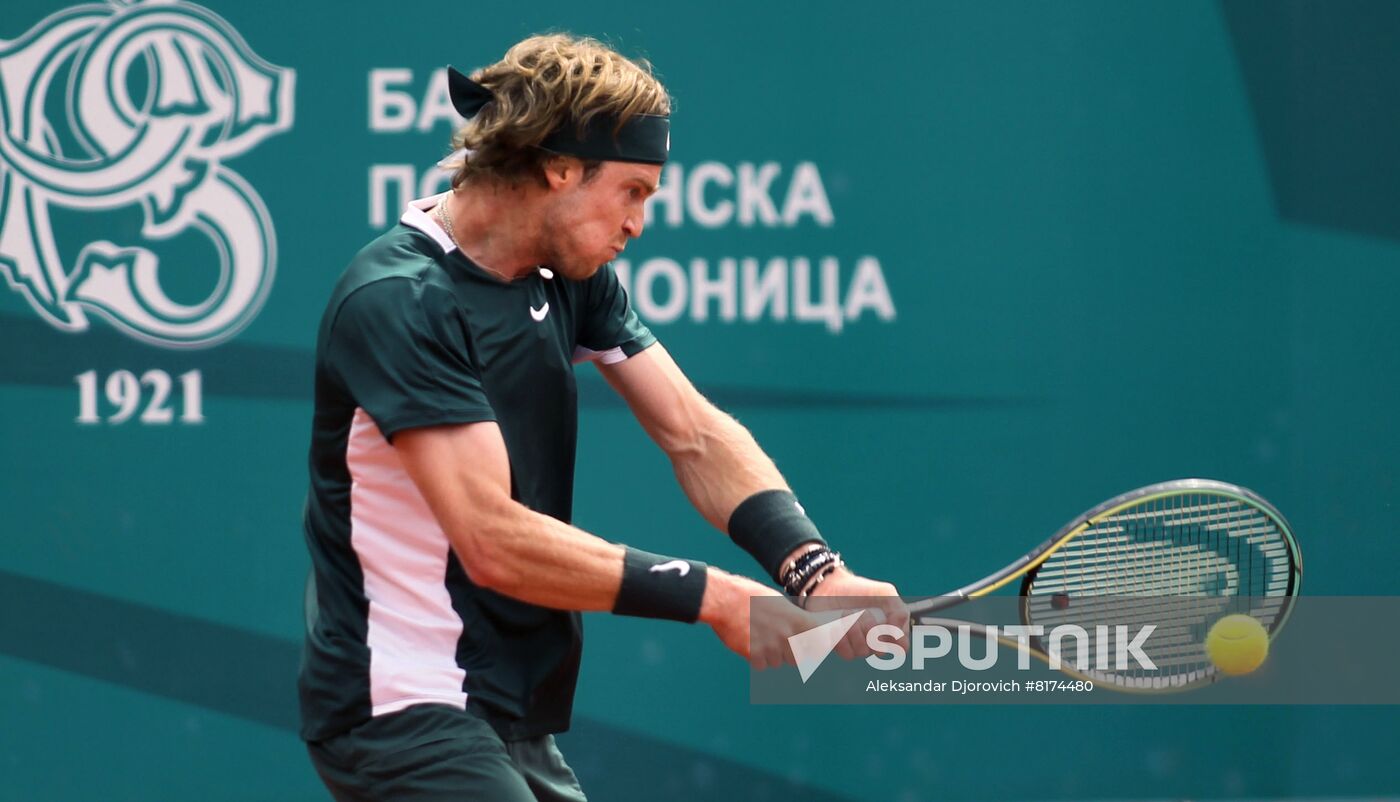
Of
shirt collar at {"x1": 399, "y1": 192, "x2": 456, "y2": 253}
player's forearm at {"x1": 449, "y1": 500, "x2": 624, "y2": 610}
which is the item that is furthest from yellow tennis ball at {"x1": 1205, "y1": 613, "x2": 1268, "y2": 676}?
shirt collar at {"x1": 399, "y1": 192, "x2": 456, "y2": 253}

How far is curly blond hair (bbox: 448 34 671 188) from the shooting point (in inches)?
92.5

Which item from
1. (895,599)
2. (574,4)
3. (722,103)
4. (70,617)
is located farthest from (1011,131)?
(70,617)

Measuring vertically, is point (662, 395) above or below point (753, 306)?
below

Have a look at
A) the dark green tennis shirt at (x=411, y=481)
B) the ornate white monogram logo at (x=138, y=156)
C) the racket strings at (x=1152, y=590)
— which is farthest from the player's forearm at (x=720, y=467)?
the ornate white monogram logo at (x=138, y=156)

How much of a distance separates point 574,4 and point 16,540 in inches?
74.3

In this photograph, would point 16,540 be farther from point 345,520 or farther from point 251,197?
point 345,520

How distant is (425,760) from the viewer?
90.1 inches

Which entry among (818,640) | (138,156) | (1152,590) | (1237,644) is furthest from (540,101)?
(138,156)

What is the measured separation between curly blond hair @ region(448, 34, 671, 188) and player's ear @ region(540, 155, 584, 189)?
0.04 ft

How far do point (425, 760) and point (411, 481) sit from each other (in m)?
0.39

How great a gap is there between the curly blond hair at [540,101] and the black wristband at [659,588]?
59 cm

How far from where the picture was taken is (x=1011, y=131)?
397 centimetres
